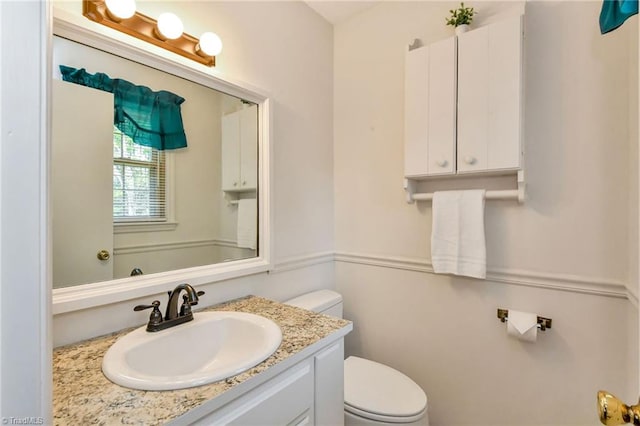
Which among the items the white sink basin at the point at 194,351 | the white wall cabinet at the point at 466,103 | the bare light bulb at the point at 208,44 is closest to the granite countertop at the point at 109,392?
the white sink basin at the point at 194,351

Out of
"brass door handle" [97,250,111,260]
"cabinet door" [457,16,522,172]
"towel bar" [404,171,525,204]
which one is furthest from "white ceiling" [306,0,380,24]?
"brass door handle" [97,250,111,260]

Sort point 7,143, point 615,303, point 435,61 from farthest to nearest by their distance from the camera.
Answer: point 435,61 → point 615,303 → point 7,143

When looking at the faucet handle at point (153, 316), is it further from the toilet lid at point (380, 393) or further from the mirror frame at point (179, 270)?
the toilet lid at point (380, 393)

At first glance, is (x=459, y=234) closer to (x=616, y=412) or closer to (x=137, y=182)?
(x=616, y=412)

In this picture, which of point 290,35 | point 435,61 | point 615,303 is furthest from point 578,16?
Result: point 290,35

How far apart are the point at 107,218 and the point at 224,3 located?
1.04 metres

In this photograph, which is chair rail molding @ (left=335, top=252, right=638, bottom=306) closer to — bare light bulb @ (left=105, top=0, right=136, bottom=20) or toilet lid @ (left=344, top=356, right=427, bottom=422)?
toilet lid @ (left=344, top=356, right=427, bottom=422)

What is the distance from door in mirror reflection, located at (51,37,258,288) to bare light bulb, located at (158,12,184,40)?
0.14m

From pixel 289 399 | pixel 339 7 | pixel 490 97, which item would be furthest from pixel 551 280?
pixel 339 7

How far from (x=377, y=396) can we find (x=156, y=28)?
1.72 meters

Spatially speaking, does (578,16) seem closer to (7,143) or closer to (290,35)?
(290,35)

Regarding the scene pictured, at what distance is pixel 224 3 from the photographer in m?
A: 1.32

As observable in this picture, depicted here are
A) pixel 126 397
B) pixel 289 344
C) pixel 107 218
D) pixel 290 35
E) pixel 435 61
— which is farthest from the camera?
pixel 290 35

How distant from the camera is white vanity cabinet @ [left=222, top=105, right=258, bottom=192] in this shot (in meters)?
1.37
